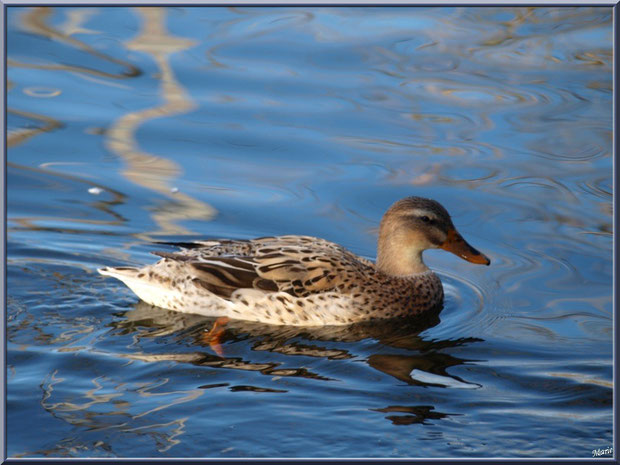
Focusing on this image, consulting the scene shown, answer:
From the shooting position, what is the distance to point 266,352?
27.5 feet

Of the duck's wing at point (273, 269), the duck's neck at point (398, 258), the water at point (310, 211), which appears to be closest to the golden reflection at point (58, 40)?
the water at point (310, 211)

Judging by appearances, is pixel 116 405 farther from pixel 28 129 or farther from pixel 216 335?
pixel 28 129

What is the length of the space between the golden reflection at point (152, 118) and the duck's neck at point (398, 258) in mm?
2007

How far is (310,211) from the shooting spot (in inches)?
441

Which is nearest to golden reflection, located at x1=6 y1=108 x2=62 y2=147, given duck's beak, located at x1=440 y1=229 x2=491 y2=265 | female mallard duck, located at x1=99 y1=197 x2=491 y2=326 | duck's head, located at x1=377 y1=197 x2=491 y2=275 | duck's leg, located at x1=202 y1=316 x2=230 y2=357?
female mallard duck, located at x1=99 y1=197 x2=491 y2=326

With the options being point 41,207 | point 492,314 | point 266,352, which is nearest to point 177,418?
point 266,352

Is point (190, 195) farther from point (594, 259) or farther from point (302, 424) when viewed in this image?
point (302, 424)

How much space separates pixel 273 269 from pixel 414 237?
4.32 feet

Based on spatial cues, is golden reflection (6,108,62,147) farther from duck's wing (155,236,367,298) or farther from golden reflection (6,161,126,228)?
duck's wing (155,236,367,298)

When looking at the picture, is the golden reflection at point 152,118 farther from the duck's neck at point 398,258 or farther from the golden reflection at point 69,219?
the duck's neck at point 398,258

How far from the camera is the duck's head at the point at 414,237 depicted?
963 cm

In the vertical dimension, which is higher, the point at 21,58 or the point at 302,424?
the point at 21,58

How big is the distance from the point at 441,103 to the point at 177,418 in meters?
7.34

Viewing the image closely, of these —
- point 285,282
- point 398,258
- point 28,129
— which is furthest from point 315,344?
point 28,129
